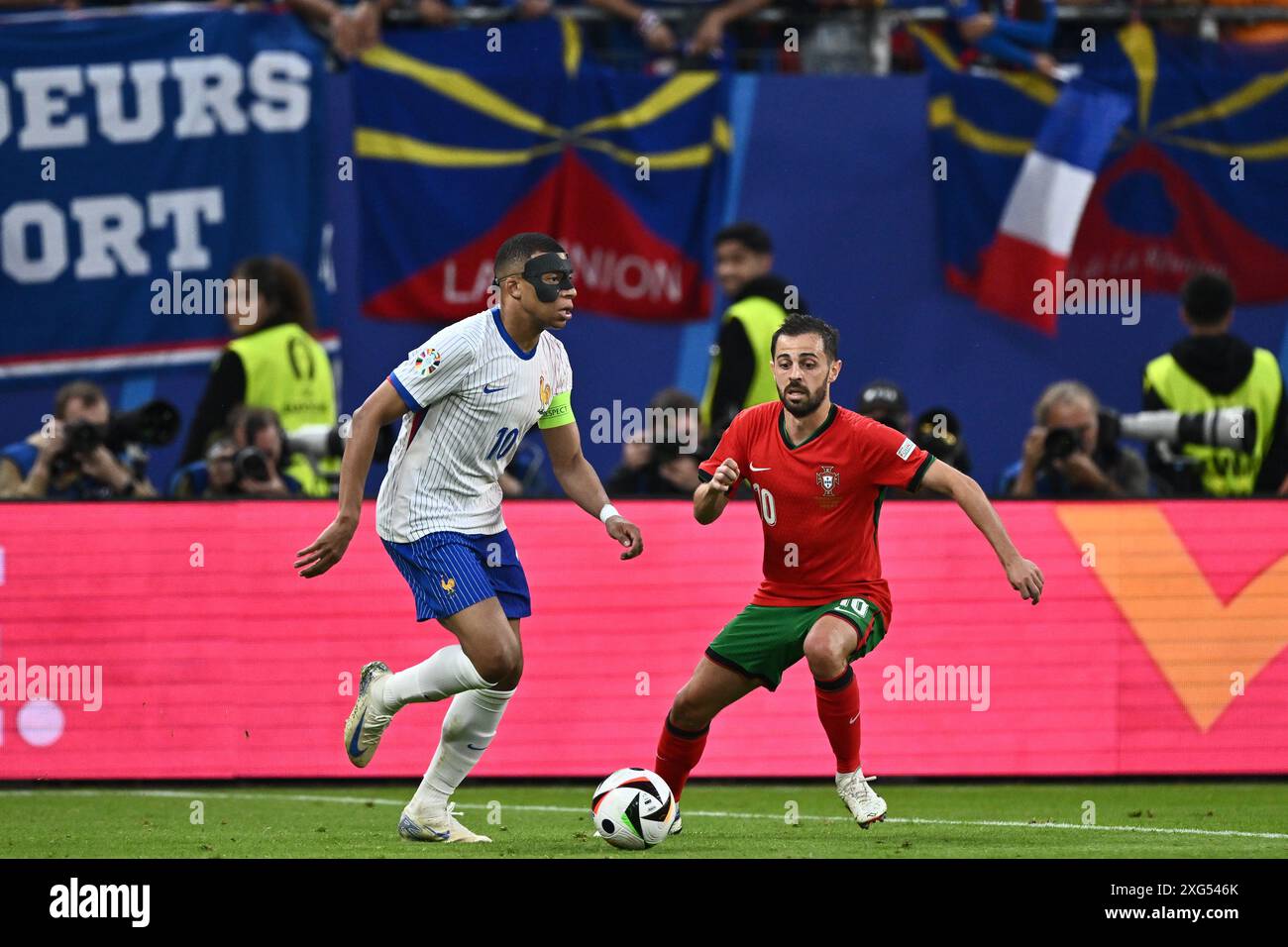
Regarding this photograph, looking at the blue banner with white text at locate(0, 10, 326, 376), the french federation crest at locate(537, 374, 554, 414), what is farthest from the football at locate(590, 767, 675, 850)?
the blue banner with white text at locate(0, 10, 326, 376)

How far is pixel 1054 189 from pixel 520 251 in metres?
7.12

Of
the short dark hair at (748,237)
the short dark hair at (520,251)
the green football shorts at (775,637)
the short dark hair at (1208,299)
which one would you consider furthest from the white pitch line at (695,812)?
the short dark hair at (1208,299)

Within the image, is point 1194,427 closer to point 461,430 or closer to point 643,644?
point 643,644

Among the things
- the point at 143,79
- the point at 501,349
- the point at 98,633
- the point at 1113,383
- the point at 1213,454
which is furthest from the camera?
the point at 1113,383

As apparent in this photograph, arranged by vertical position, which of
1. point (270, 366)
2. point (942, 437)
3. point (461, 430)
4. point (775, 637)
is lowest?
point (775, 637)

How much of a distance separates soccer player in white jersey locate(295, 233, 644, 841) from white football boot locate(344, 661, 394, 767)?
0.03ft

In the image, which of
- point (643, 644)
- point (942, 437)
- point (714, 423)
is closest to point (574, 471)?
point (643, 644)

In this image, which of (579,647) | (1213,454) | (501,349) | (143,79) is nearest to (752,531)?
(579,647)

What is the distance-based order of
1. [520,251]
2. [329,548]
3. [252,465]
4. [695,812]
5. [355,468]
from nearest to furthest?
Result: [329,548], [355,468], [520,251], [695,812], [252,465]

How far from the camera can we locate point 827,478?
308 inches

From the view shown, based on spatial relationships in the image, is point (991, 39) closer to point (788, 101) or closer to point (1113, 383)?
point (788, 101)

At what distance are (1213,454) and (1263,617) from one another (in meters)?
1.04

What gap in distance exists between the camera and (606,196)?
13.7 meters

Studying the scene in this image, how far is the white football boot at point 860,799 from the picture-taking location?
7.71m
